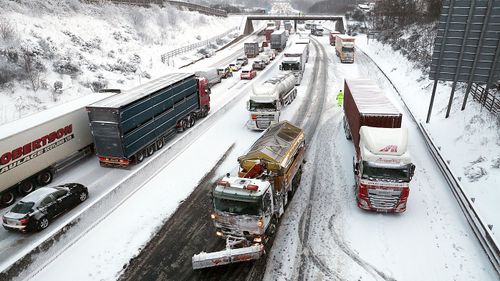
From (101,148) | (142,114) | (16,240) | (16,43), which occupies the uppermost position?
(16,43)

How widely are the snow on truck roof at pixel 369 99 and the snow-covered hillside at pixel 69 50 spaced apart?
23612 mm

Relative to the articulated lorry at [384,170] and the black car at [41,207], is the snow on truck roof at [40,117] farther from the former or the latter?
the articulated lorry at [384,170]

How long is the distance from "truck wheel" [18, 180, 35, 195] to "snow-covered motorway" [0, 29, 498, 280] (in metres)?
1.81

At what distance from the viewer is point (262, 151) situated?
51.6 ft

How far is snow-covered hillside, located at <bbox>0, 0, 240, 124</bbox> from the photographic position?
28.5 meters

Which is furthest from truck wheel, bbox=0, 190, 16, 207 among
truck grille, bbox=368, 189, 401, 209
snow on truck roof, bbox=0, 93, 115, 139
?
truck grille, bbox=368, 189, 401, 209

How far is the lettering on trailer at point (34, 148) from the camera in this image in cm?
1672

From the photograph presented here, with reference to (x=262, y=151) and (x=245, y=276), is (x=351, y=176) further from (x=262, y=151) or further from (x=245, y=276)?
(x=245, y=276)

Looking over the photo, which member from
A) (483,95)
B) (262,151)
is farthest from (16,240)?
(483,95)

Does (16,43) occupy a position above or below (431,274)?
above

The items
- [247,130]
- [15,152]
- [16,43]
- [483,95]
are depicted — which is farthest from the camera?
[16,43]

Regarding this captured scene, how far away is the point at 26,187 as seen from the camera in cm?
1836

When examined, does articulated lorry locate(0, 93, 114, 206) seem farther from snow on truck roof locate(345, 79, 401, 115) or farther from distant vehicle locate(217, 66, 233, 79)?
distant vehicle locate(217, 66, 233, 79)

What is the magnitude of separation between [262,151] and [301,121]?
14117 millimetres
